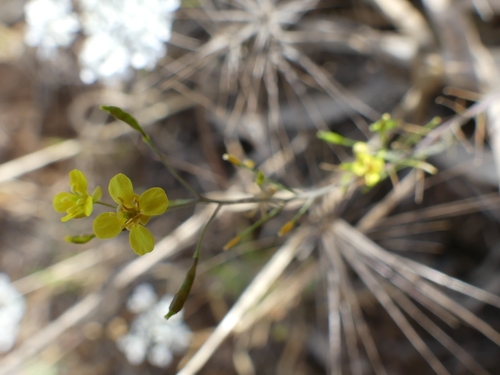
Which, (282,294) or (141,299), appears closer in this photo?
(282,294)

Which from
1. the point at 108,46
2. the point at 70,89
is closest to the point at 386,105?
the point at 108,46

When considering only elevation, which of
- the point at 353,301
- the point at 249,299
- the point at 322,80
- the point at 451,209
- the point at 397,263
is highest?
the point at 322,80

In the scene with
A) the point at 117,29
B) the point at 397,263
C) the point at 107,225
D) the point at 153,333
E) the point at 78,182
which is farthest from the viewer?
the point at 153,333

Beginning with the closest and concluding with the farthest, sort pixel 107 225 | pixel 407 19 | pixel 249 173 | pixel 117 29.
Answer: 1. pixel 107 225
2. pixel 407 19
3. pixel 117 29
4. pixel 249 173

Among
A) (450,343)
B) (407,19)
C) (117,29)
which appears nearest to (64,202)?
(117,29)

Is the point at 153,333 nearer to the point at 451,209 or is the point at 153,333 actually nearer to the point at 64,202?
the point at 64,202

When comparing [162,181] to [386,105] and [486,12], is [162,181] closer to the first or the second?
[386,105]

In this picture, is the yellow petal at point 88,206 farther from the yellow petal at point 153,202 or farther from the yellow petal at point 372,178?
the yellow petal at point 372,178
